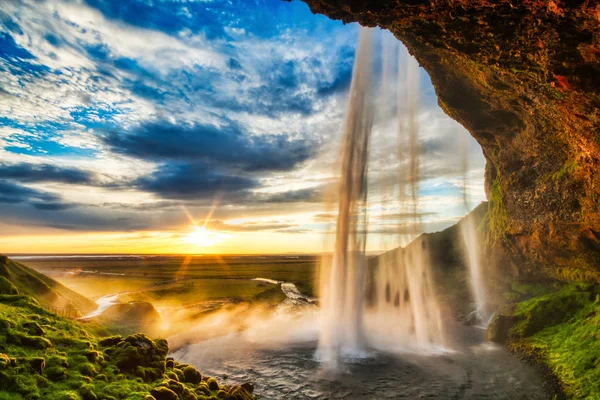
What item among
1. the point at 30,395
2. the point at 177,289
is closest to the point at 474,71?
the point at 30,395

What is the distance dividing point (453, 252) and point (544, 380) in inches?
1426

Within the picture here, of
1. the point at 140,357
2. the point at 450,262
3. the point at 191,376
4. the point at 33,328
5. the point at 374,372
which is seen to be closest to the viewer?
the point at 33,328

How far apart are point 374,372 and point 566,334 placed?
1688 cm

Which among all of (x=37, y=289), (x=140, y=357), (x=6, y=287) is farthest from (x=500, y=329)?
(x=37, y=289)

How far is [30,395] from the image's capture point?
954 centimetres

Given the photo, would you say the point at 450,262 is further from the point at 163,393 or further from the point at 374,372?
the point at 163,393

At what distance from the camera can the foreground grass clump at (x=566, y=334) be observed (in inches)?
728

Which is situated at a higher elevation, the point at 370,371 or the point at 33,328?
the point at 33,328

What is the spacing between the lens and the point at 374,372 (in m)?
21.2

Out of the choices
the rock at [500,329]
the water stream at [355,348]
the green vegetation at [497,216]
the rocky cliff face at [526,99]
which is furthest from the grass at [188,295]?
the rocky cliff face at [526,99]

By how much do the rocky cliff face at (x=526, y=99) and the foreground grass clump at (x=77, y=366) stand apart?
1984 cm

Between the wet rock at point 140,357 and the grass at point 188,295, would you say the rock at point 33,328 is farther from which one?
the grass at point 188,295

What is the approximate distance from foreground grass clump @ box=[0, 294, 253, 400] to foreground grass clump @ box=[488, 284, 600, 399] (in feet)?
67.9

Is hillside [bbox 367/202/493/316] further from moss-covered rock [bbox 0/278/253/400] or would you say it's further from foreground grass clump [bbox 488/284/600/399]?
moss-covered rock [bbox 0/278/253/400]
